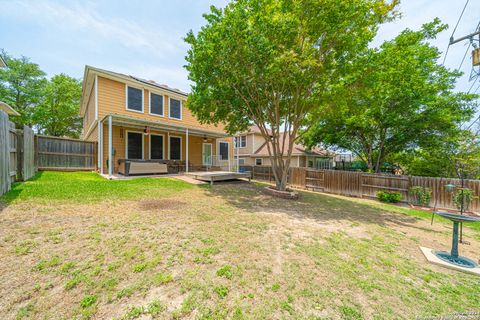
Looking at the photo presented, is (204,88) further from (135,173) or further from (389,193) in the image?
(389,193)

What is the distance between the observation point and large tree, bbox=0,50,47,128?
19.5 m

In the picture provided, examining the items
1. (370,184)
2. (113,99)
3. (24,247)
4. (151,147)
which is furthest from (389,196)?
(113,99)

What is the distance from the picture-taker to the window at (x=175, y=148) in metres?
13.8

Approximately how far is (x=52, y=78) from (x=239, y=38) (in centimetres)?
2724

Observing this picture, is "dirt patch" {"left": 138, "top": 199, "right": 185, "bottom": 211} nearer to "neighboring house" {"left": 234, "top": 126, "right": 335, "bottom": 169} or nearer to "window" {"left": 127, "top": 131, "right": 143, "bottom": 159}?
"window" {"left": 127, "top": 131, "right": 143, "bottom": 159}

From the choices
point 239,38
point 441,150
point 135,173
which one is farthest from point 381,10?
point 135,173

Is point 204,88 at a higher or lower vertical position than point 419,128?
higher

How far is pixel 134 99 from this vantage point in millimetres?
12156

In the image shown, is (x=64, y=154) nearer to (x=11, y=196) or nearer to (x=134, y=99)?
(x=134, y=99)

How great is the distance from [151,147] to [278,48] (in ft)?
32.6

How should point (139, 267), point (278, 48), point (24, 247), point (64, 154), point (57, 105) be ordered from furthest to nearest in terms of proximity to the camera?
point (57, 105) → point (64, 154) → point (278, 48) → point (24, 247) → point (139, 267)

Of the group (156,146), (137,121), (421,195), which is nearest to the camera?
(421,195)

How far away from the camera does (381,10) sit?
6879mm

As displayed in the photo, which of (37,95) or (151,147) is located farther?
(37,95)
